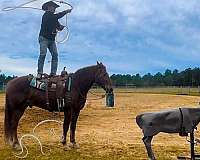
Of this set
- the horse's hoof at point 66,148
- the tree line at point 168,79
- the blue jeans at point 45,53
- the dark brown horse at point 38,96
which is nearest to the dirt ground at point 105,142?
the horse's hoof at point 66,148

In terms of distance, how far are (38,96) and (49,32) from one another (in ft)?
5.68

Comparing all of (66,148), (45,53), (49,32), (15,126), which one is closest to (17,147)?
(15,126)

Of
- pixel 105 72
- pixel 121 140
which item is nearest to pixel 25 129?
pixel 121 140

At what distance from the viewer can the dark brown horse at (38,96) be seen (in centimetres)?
1199

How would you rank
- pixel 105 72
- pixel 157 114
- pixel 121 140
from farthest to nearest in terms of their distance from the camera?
pixel 121 140 → pixel 105 72 → pixel 157 114

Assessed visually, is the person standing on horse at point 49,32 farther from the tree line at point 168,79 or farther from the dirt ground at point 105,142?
the tree line at point 168,79

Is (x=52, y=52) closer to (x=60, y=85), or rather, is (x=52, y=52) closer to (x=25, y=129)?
(x=60, y=85)

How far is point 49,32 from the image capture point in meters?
12.6

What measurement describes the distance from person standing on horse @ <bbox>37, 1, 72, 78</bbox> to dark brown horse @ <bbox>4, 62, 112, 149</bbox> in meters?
0.71

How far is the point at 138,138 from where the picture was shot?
567 inches

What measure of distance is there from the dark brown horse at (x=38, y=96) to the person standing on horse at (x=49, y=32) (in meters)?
0.71

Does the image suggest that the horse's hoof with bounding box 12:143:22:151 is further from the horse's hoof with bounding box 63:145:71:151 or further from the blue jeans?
the blue jeans

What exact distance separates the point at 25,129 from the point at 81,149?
5392 millimetres

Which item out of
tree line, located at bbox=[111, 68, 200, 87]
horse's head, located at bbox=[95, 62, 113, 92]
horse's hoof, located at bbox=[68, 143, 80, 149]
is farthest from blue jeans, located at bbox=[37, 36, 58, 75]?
tree line, located at bbox=[111, 68, 200, 87]
